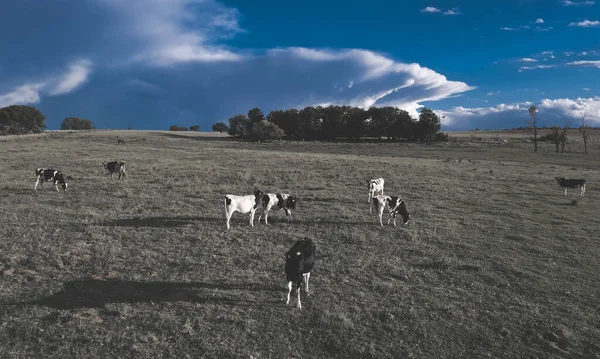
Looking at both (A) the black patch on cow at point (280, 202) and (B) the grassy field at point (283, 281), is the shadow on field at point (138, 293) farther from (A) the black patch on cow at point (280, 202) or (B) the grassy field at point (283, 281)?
(A) the black patch on cow at point (280, 202)

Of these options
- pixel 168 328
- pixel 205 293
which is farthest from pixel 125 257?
pixel 168 328

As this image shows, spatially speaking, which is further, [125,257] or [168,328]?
[125,257]

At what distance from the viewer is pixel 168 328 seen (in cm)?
822

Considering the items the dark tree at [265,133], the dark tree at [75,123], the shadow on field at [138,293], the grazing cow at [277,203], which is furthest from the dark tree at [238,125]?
the shadow on field at [138,293]

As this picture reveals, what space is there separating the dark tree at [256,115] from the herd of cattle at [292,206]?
87.1 meters

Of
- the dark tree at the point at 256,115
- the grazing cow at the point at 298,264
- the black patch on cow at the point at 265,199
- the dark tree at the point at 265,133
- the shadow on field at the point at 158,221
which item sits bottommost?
the shadow on field at the point at 158,221

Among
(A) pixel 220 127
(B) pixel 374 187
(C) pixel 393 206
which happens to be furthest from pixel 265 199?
(A) pixel 220 127

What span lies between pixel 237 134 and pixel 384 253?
10652 centimetres

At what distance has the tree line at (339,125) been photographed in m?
96.0

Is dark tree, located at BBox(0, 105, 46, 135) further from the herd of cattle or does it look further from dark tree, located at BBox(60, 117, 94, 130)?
the herd of cattle

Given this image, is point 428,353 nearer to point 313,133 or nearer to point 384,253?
point 384,253

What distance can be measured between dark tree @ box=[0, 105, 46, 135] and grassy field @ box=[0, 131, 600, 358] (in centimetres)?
9611

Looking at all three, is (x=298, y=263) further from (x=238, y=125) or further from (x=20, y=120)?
(x=20, y=120)

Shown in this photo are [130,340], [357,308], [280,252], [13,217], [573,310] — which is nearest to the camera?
[130,340]
